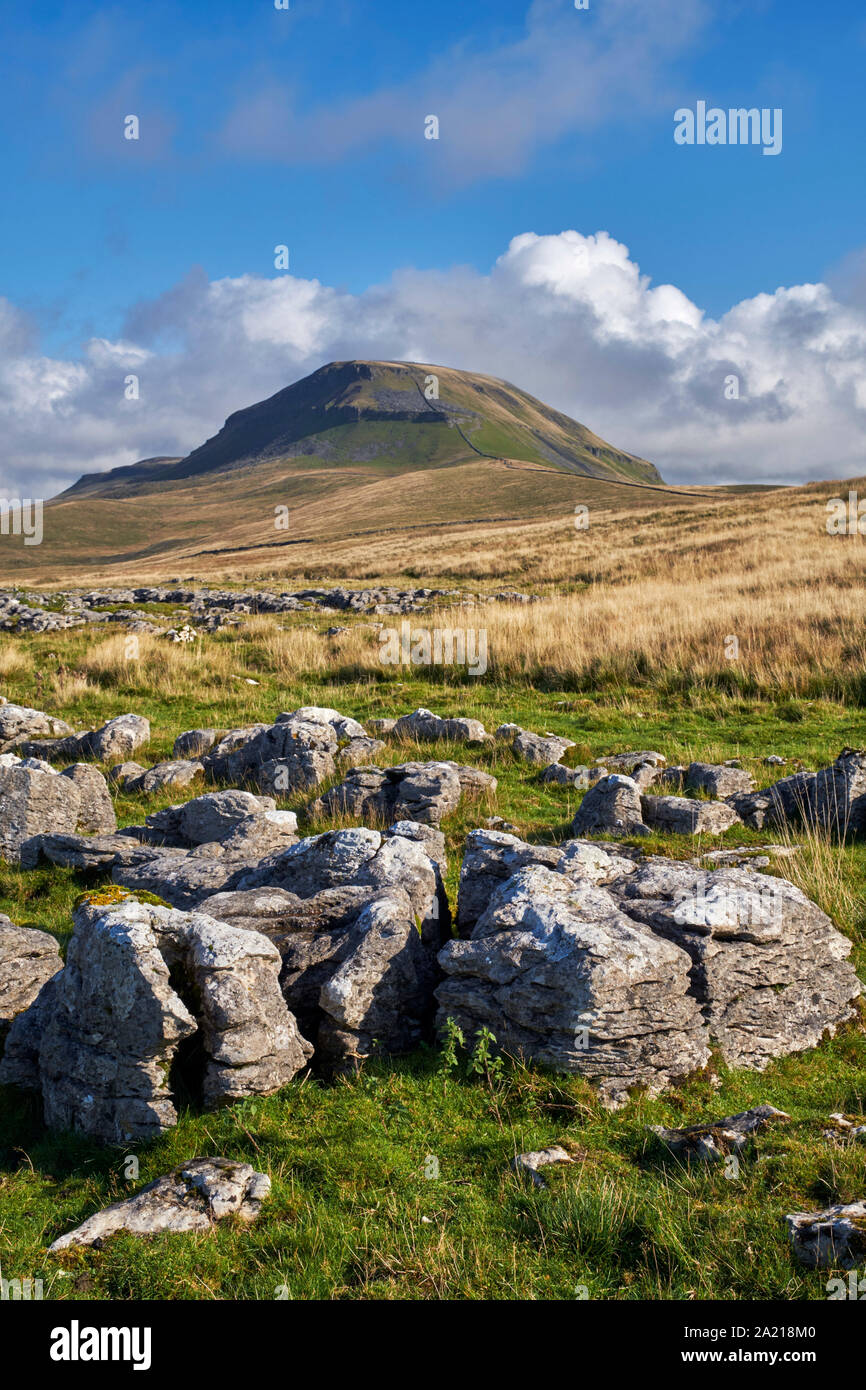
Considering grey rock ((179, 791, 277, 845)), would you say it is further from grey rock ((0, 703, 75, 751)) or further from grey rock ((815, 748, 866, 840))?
grey rock ((815, 748, 866, 840))

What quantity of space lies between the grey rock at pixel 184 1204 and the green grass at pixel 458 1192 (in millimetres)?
83

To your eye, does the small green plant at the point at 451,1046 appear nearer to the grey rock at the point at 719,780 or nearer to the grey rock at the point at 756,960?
the grey rock at the point at 756,960

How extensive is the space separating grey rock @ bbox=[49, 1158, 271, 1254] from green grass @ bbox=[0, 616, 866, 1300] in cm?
8

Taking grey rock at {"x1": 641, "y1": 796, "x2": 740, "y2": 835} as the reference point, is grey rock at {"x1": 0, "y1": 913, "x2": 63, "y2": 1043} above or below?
below

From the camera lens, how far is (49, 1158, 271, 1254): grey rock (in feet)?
15.2

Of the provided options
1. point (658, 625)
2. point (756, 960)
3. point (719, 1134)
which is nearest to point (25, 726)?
point (756, 960)

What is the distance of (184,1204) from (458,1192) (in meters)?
1.61

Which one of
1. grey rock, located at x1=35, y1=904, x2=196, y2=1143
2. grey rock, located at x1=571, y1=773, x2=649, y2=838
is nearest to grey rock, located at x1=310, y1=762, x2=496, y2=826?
grey rock, located at x1=571, y1=773, x2=649, y2=838

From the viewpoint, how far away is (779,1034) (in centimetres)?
649

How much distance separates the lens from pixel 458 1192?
4855 mm

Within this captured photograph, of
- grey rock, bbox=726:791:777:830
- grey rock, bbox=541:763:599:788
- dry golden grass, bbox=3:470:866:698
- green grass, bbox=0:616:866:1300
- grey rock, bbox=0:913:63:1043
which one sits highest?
dry golden grass, bbox=3:470:866:698

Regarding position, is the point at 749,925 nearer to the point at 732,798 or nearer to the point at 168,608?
the point at 732,798

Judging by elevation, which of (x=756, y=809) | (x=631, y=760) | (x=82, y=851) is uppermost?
(x=631, y=760)

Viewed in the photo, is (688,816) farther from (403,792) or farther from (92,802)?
(92,802)
